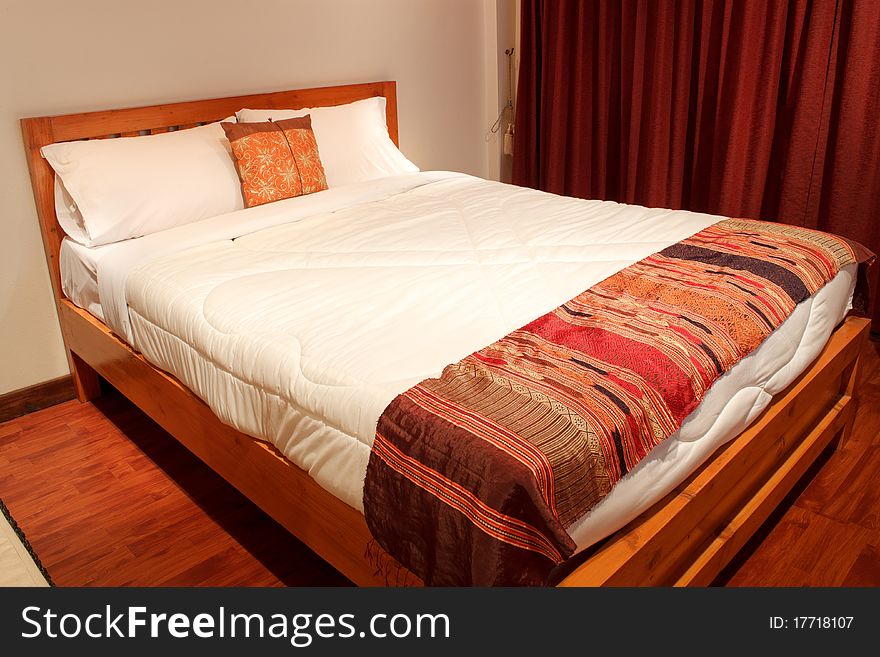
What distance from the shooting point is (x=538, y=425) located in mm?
1237

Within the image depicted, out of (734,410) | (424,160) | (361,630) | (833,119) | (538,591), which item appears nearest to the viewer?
(538,591)

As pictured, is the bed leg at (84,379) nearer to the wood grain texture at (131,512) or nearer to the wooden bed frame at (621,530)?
the wooden bed frame at (621,530)

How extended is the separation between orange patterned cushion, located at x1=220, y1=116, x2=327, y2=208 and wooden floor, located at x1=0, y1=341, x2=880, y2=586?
948 millimetres

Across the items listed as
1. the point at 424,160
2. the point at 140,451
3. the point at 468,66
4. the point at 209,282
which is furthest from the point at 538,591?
the point at 468,66

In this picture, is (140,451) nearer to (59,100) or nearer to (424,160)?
(59,100)

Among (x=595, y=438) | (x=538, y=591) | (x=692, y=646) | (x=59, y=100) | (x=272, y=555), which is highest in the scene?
(x=59, y=100)

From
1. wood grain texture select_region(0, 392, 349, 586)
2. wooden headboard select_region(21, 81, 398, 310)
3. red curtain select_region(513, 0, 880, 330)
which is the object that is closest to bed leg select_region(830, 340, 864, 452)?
red curtain select_region(513, 0, 880, 330)

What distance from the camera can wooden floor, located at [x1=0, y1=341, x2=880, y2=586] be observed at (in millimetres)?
1833

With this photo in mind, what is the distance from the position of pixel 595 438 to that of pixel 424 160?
2.90 m

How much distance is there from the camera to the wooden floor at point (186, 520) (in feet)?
6.01

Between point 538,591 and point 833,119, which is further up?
point 833,119

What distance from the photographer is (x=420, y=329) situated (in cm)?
164

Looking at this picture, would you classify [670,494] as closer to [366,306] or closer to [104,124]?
[366,306]

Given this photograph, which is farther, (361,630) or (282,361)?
(282,361)
